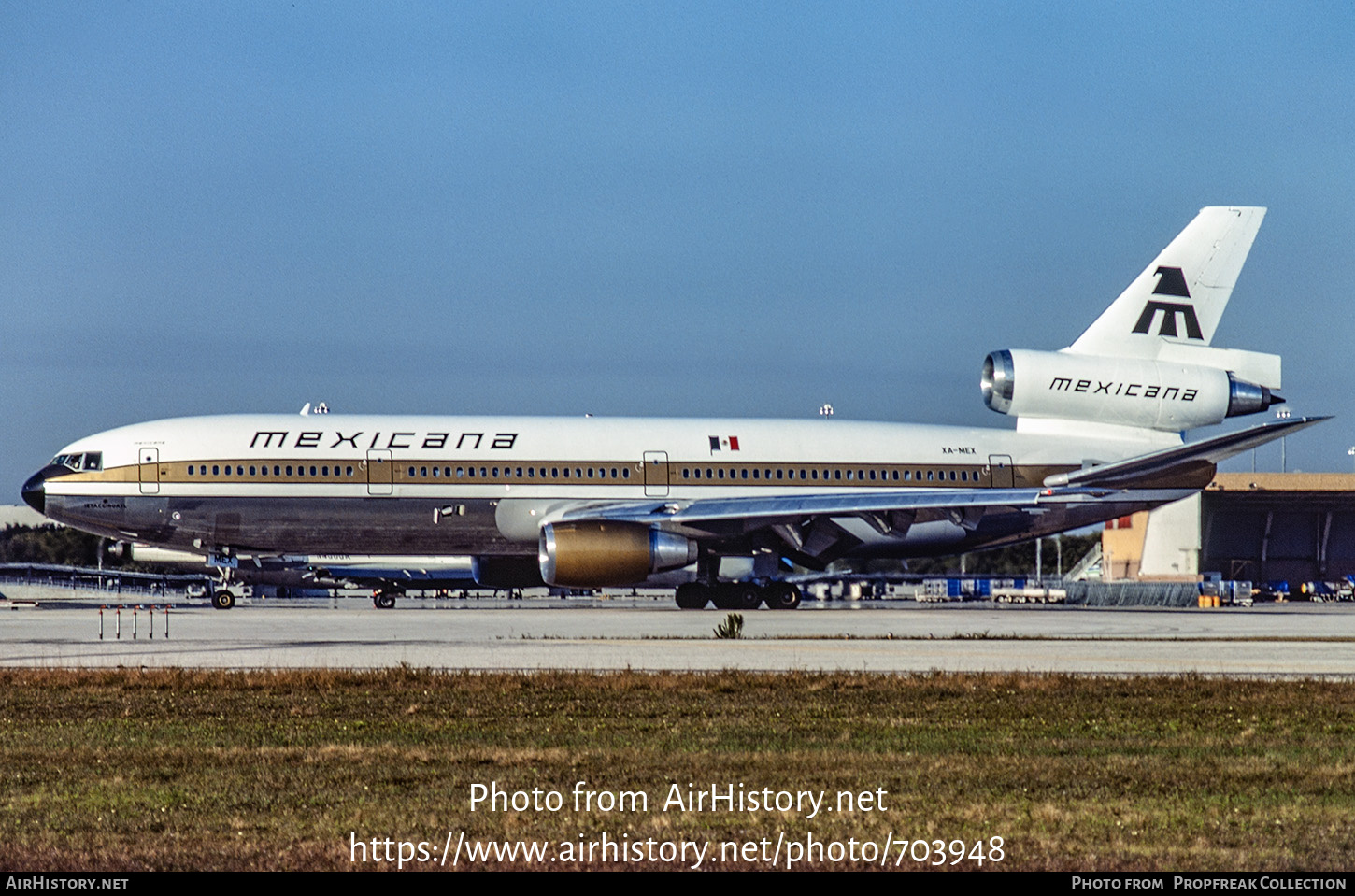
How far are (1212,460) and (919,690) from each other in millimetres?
23693

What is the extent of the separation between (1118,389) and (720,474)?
10.6 metres

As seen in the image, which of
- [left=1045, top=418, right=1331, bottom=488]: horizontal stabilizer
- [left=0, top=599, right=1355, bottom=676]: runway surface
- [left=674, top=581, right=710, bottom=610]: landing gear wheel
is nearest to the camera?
[left=0, top=599, right=1355, bottom=676]: runway surface

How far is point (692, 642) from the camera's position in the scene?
24453 millimetres

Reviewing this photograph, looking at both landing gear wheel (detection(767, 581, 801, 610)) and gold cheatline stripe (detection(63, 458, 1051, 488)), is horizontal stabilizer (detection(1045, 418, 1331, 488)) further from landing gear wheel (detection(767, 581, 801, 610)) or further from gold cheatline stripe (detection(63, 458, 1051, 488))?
landing gear wheel (detection(767, 581, 801, 610))

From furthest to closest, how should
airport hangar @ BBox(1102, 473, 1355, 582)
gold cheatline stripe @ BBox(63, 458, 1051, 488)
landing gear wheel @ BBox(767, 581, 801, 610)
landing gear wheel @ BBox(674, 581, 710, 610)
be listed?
airport hangar @ BBox(1102, 473, 1355, 582) → landing gear wheel @ BBox(674, 581, 710, 610) → landing gear wheel @ BBox(767, 581, 801, 610) → gold cheatline stripe @ BBox(63, 458, 1051, 488)

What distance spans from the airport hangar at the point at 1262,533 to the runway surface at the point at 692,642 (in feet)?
159

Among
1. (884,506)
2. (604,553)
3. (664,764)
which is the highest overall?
(884,506)

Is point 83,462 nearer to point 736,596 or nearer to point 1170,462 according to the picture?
point 736,596

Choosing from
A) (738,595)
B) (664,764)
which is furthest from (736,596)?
(664,764)

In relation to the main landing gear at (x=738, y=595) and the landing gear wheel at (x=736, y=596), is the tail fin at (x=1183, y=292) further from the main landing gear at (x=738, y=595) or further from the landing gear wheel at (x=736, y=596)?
the landing gear wheel at (x=736, y=596)

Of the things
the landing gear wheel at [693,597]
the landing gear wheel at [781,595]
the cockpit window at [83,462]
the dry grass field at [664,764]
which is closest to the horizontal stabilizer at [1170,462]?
the landing gear wheel at [781,595]

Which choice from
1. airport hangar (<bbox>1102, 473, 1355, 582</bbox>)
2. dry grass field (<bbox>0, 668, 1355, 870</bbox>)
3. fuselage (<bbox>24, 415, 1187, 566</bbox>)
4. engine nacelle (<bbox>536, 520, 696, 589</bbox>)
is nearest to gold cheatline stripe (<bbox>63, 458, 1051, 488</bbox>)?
fuselage (<bbox>24, 415, 1187, 566</bbox>)

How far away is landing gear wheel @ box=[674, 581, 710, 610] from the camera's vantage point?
1524 inches

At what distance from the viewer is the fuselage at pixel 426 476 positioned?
35.9 metres
